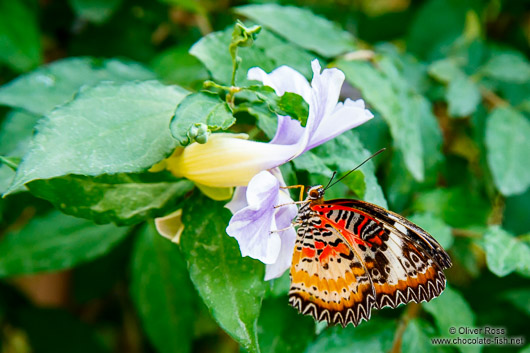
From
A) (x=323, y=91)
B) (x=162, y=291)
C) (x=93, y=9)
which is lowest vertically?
(x=162, y=291)

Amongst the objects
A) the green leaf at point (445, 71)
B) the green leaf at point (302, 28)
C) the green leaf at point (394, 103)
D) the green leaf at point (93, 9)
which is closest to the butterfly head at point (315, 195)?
the green leaf at point (394, 103)

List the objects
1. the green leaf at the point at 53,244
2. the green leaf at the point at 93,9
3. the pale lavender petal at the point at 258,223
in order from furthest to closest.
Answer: the green leaf at the point at 93,9 → the green leaf at the point at 53,244 → the pale lavender petal at the point at 258,223

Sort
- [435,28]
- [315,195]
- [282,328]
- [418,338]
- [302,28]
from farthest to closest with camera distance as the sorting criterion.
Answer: [435,28] < [302,28] < [418,338] < [282,328] < [315,195]

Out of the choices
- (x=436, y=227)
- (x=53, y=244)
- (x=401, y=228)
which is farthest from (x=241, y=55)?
(x=53, y=244)

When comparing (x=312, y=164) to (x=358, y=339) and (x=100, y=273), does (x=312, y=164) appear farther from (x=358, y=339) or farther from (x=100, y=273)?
(x=100, y=273)

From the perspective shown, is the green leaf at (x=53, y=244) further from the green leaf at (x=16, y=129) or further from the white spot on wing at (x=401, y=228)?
the white spot on wing at (x=401, y=228)

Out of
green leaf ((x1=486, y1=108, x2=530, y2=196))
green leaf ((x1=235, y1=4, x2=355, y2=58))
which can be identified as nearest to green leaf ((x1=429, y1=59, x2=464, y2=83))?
green leaf ((x1=486, y1=108, x2=530, y2=196))
